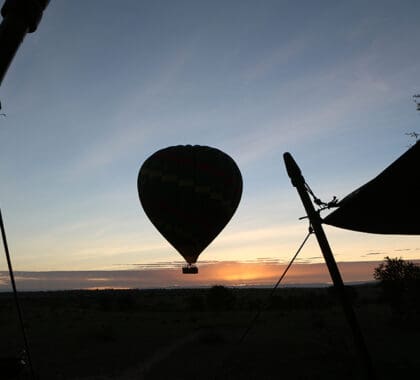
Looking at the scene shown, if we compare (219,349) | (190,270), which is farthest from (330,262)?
(219,349)

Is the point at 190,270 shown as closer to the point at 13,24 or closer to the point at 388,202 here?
the point at 388,202

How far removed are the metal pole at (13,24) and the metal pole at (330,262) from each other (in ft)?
12.1

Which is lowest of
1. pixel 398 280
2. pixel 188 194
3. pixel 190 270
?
pixel 398 280

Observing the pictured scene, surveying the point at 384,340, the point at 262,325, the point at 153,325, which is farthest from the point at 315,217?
the point at 153,325

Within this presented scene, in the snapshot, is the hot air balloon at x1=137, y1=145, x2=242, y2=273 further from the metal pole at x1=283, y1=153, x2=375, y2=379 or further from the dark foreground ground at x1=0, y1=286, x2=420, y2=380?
A: the metal pole at x1=283, y1=153, x2=375, y2=379

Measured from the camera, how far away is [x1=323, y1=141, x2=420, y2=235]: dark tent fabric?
595 centimetres

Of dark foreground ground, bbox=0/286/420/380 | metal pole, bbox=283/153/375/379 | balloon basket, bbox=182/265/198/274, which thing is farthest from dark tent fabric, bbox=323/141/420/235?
balloon basket, bbox=182/265/198/274

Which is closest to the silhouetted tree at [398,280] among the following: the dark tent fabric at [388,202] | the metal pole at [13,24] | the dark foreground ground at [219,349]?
the dark foreground ground at [219,349]

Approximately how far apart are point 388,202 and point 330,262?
9.13 feet

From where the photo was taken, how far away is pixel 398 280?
29672 millimetres

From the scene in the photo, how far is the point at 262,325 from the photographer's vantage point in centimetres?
2966

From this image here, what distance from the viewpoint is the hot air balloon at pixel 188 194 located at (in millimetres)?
19172

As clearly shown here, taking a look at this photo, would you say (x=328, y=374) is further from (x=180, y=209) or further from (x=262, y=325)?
(x=262, y=325)

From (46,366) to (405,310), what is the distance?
24.6 m
